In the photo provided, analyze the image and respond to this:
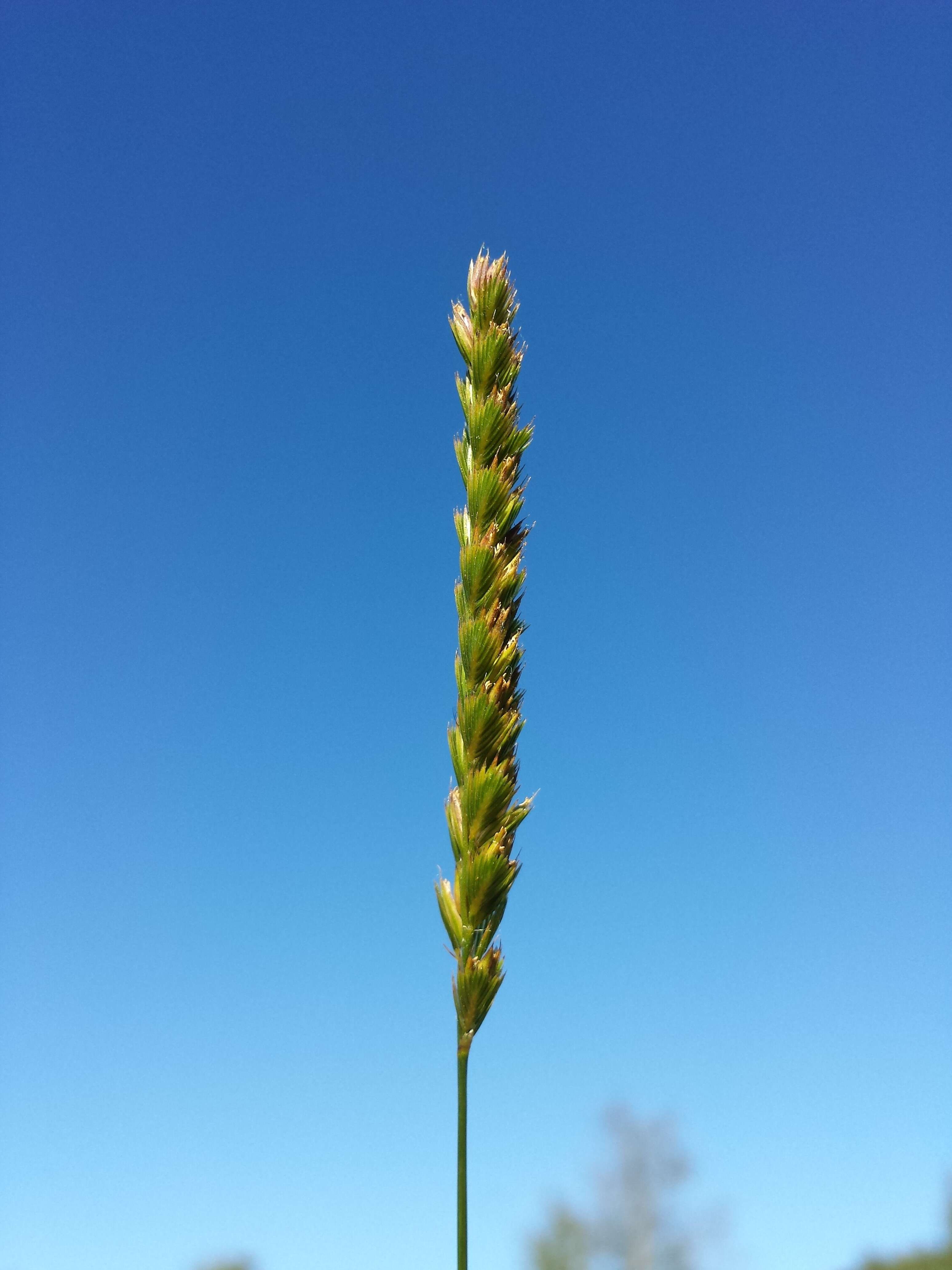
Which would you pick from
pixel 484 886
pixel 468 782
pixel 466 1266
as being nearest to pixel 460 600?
pixel 468 782

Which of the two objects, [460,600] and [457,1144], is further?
[460,600]

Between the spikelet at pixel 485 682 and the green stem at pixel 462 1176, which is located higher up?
the spikelet at pixel 485 682

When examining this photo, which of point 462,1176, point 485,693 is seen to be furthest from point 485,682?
point 462,1176

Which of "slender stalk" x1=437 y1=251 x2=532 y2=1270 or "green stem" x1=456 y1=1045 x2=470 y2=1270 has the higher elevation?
"slender stalk" x1=437 y1=251 x2=532 y2=1270

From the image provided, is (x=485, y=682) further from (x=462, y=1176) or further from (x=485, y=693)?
(x=462, y=1176)

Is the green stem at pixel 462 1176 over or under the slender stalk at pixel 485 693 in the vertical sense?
under

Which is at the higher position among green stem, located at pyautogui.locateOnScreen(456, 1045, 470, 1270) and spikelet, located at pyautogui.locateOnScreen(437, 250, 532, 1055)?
spikelet, located at pyautogui.locateOnScreen(437, 250, 532, 1055)

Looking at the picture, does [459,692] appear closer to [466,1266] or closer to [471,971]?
[471,971]
